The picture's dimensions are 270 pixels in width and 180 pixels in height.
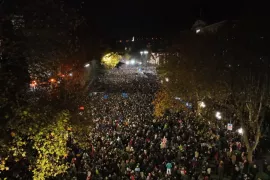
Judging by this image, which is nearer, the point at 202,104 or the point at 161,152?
the point at 161,152

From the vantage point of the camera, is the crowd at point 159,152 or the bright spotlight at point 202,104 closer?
the crowd at point 159,152

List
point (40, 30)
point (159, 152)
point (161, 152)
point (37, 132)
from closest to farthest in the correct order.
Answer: point (40, 30) → point (37, 132) → point (161, 152) → point (159, 152)

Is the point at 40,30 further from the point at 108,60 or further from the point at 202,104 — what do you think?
the point at 108,60

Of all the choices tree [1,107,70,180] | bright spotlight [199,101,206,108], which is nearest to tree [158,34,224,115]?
bright spotlight [199,101,206,108]

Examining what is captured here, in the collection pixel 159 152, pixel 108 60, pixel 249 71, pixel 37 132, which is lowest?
pixel 108 60

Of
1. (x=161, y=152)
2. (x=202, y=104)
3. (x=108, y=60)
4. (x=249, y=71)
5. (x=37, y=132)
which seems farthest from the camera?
(x=108, y=60)

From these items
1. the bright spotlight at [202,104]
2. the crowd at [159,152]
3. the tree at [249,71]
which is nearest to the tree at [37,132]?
the crowd at [159,152]

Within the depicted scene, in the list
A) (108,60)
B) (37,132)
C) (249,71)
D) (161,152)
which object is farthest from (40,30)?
(108,60)

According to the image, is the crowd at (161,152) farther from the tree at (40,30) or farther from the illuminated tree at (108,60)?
the illuminated tree at (108,60)

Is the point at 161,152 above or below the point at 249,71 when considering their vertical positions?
below

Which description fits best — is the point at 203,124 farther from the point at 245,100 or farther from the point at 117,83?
the point at 117,83
